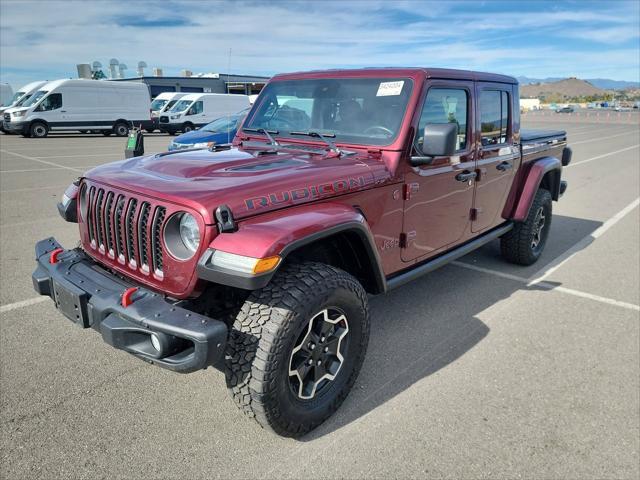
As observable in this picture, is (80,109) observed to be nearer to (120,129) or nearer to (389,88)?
(120,129)

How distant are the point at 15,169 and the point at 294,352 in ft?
38.2

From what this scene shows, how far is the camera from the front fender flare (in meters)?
2.16

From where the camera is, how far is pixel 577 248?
6.03m

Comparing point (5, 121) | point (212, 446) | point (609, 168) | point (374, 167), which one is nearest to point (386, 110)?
point (374, 167)

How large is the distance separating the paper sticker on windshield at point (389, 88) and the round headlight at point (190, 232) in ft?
5.64

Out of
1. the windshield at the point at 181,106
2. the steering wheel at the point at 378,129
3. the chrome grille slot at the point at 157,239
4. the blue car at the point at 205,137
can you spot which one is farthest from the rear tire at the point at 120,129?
the chrome grille slot at the point at 157,239

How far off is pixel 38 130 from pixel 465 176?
22621 mm

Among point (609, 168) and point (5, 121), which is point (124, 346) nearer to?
point (609, 168)

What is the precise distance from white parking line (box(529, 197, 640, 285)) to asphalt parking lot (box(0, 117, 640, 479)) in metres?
0.34

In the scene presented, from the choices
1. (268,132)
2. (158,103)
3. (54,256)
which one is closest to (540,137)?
(268,132)

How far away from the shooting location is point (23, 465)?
2305 mm

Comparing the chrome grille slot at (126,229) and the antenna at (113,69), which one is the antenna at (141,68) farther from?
the chrome grille slot at (126,229)

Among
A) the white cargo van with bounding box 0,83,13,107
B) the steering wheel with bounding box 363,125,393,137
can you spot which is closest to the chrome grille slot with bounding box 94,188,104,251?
the steering wheel with bounding box 363,125,393,137

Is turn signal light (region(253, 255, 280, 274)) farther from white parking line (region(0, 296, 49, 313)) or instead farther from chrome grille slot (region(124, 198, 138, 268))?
white parking line (region(0, 296, 49, 313))
